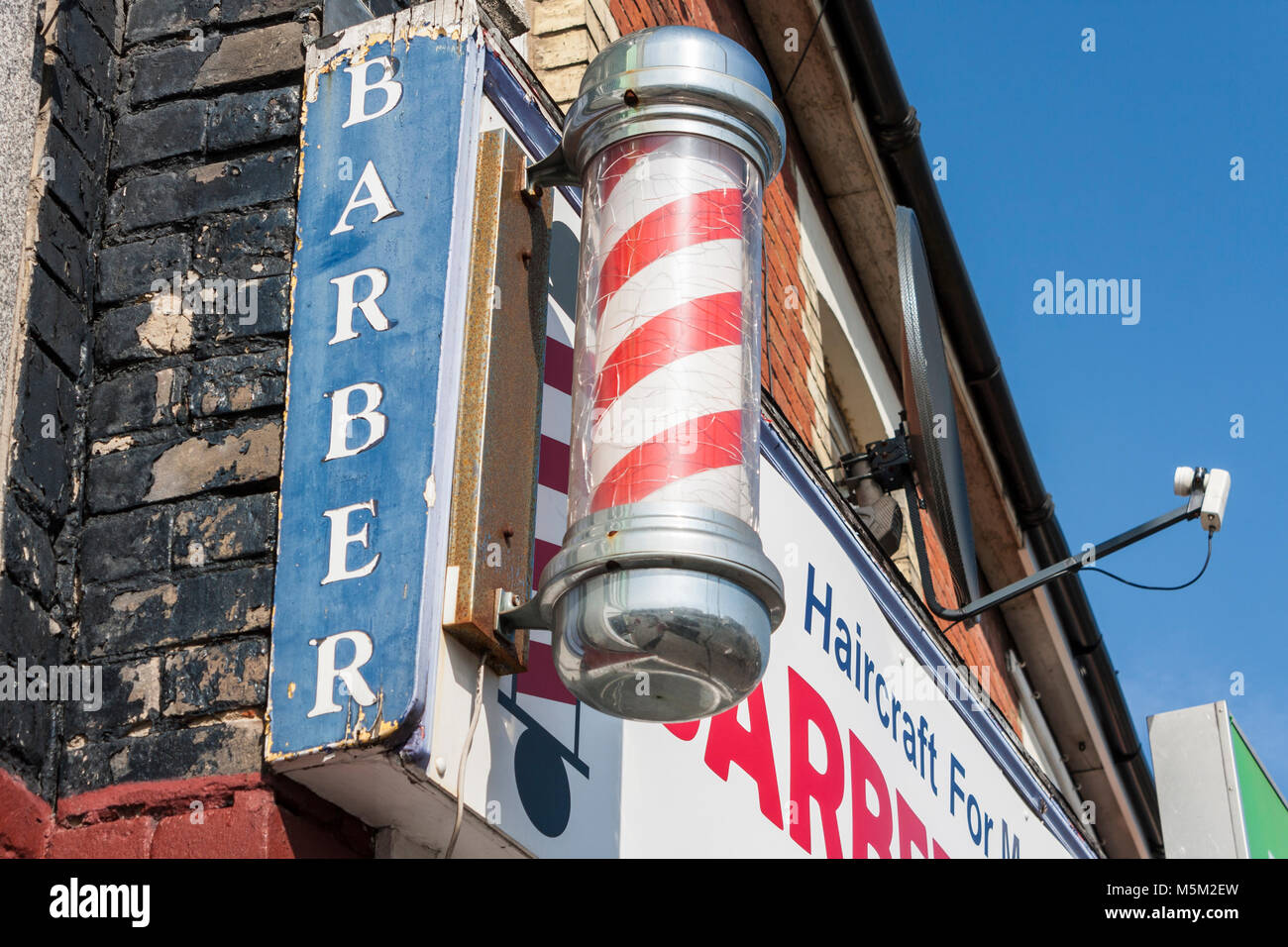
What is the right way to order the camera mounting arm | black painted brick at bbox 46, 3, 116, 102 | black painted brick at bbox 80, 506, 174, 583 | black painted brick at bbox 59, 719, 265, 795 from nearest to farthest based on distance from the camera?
black painted brick at bbox 59, 719, 265, 795
black painted brick at bbox 80, 506, 174, 583
black painted brick at bbox 46, 3, 116, 102
the camera mounting arm

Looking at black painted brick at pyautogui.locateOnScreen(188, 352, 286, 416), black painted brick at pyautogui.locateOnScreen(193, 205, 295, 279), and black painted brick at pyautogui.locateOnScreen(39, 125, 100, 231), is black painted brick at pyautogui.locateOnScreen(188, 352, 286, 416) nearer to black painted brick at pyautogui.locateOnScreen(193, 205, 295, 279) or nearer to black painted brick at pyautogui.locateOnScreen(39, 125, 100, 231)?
black painted brick at pyautogui.locateOnScreen(193, 205, 295, 279)

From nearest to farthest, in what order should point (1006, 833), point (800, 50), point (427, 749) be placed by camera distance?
1. point (427, 749)
2. point (1006, 833)
3. point (800, 50)

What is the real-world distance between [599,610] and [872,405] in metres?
4.87

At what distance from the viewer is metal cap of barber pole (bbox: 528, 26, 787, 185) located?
123 inches

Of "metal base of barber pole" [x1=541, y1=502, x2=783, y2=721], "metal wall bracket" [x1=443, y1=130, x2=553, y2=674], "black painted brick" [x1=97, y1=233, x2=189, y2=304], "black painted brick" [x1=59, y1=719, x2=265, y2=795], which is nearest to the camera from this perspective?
"metal base of barber pole" [x1=541, y1=502, x2=783, y2=721]

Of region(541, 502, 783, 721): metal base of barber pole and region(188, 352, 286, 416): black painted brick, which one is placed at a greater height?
region(188, 352, 286, 416): black painted brick

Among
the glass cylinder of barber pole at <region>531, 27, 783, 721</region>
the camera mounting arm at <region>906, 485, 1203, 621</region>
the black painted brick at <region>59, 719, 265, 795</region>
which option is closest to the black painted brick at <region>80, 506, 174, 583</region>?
the black painted brick at <region>59, 719, 265, 795</region>

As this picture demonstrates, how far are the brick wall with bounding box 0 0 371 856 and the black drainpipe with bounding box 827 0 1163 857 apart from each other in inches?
142

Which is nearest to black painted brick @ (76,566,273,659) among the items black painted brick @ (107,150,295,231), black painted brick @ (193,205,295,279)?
black painted brick @ (193,205,295,279)

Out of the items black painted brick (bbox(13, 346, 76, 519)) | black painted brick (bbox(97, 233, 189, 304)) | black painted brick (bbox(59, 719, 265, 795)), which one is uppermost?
black painted brick (bbox(97, 233, 189, 304))

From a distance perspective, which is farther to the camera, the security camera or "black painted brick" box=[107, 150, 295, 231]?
the security camera

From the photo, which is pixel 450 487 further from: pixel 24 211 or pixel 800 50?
pixel 800 50

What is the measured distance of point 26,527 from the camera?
10.0 feet
